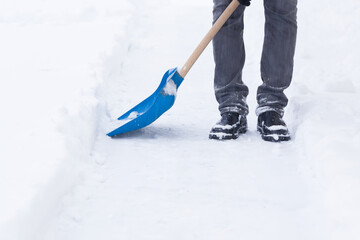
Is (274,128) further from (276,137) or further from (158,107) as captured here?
(158,107)

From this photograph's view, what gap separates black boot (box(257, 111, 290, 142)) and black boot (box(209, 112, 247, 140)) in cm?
14

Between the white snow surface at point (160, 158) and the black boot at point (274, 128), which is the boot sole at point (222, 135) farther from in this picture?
the black boot at point (274, 128)

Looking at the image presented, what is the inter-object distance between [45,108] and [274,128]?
1175 mm

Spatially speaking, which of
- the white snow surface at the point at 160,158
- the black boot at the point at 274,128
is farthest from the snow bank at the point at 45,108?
the black boot at the point at 274,128

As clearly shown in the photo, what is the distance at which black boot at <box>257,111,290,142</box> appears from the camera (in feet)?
9.78

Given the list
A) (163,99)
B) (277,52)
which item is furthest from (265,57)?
(163,99)

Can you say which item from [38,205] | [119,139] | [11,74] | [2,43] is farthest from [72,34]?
[38,205]

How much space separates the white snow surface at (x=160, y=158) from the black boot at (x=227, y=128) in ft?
0.13

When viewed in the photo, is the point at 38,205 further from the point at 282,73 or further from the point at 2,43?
the point at 2,43

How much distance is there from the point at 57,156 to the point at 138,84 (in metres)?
1.92

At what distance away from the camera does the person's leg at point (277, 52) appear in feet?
9.57

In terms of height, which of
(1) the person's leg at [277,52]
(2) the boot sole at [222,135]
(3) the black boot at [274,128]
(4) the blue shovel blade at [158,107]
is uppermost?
(1) the person's leg at [277,52]

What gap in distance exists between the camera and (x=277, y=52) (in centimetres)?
299

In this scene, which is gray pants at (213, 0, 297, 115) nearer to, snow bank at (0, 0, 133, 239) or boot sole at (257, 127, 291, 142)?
boot sole at (257, 127, 291, 142)
